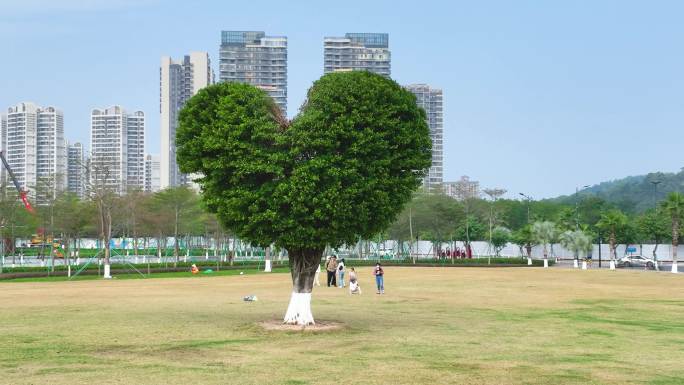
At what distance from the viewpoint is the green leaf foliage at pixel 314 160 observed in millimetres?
25312

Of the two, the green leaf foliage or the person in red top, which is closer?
the green leaf foliage

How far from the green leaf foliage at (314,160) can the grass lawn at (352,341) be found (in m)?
3.68

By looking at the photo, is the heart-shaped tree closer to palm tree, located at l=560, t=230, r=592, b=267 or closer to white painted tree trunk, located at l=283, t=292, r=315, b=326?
white painted tree trunk, located at l=283, t=292, r=315, b=326

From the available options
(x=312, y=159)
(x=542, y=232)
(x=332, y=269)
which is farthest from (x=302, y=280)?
(x=542, y=232)

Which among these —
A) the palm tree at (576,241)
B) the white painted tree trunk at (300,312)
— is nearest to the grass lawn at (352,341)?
the white painted tree trunk at (300,312)

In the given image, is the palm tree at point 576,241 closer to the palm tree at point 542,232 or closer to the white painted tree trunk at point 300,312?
the palm tree at point 542,232

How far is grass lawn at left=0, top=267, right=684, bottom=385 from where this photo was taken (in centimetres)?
1830

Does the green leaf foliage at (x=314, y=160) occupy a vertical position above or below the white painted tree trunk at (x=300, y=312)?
above

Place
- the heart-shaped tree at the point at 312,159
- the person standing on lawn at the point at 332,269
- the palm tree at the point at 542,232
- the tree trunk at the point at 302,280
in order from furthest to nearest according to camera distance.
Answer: the palm tree at the point at 542,232 → the person standing on lawn at the point at 332,269 → the tree trunk at the point at 302,280 → the heart-shaped tree at the point at 312,159

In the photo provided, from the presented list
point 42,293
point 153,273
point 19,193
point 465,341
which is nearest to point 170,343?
point 465,341

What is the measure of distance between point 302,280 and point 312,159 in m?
4.65

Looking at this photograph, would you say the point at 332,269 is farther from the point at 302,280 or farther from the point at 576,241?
the point at 576,241

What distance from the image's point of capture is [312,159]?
25344mm

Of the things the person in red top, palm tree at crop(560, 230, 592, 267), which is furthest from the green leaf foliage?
palm tree at crop(560, 230, 592, 267)
